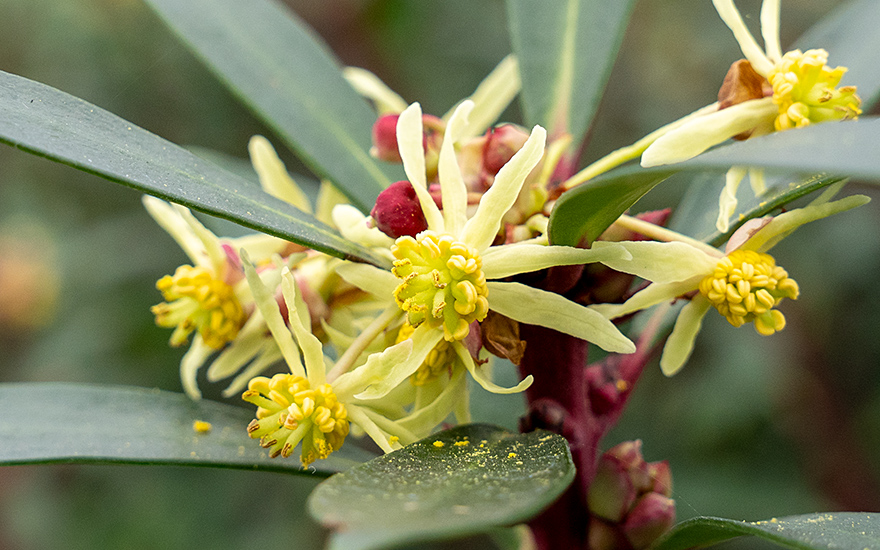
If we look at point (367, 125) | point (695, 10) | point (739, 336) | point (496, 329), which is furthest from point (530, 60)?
point (695, 10)

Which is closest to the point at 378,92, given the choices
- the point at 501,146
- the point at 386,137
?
the point at 386,137

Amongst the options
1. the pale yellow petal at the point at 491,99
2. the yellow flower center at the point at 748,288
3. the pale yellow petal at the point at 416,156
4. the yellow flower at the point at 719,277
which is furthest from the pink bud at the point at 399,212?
the pale yellow petal at the point at 491,99

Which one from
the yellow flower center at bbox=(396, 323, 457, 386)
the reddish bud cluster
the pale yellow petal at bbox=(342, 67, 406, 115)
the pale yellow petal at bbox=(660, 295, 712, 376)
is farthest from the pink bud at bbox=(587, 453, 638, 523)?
the pale yellow petal at bbox=(342, 67, 406, 115)

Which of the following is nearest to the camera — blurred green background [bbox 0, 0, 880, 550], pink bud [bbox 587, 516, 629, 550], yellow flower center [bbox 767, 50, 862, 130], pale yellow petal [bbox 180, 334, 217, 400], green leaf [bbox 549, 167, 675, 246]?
green leaf [bbox 549, 167, 675, 246]

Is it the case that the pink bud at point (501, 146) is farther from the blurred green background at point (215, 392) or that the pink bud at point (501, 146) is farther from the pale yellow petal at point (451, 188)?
the blurred green background at point (215, 392)

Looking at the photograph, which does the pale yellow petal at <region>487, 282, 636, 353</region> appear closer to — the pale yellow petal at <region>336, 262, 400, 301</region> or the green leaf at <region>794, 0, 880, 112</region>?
the pale yellow petal at <region>336, 262, 400, 301</region>

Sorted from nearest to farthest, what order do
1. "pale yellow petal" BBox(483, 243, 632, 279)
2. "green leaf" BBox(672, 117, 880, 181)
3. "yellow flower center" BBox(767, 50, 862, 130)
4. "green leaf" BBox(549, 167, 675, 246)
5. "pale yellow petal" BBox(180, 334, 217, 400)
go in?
"green leaf" BBox(672, 117, 880, 181)
"green leaf" BBox(549, 167, 675, 246)
"pale yellow petal" BBox(483, 243, 632, 279)
"yellow flower center" BBox(767, 50, 862, 130)
"pale yellow petal" BBox(180, 334, 217, 400)

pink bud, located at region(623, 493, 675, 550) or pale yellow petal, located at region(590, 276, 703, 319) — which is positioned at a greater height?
pale yellow petal, located at region(590, 276, 703, 319)
